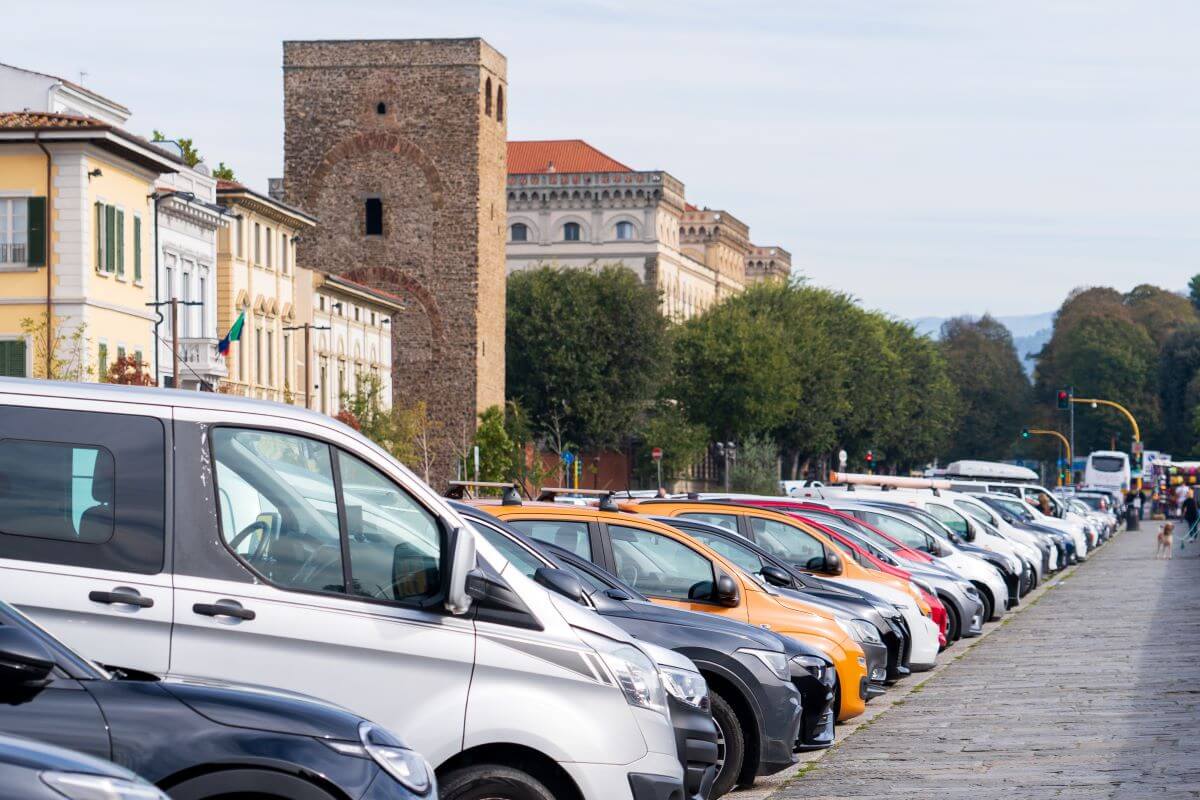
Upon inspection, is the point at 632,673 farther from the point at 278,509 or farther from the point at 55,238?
the point at 55,238

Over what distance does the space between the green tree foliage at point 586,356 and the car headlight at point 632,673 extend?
319ft

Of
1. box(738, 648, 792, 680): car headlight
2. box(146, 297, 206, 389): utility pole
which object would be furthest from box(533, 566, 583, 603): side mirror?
box(146, 297, 206, 389): utility pole

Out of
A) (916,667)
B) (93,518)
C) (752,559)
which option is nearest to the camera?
(93,518)

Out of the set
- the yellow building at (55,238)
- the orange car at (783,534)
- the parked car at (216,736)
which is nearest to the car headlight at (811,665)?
the orange car at (783,534)

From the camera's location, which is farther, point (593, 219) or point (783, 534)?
point (593, 219)

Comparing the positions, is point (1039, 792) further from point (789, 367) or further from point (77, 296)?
point (789, 367)

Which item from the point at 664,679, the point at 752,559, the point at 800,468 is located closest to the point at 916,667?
the point at 752,559

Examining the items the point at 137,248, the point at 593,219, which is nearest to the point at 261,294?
the point at 137,248

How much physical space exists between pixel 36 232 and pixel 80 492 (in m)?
46.1

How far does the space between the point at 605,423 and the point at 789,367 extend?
962cm

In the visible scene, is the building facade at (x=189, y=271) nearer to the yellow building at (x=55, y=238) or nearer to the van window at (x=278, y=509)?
the yellow building at (x=55, y=238)

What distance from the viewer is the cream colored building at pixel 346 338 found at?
7994cm

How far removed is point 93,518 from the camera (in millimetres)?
7570

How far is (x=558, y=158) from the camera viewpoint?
500 ft
